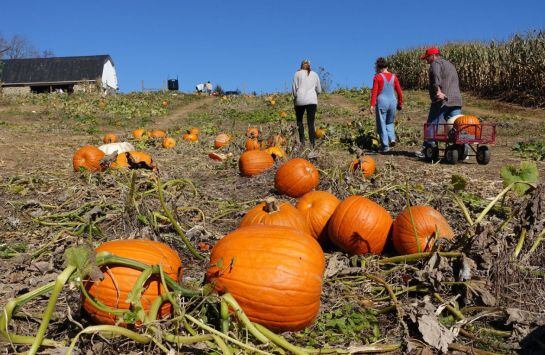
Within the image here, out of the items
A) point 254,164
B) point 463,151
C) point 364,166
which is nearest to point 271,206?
point 364,166

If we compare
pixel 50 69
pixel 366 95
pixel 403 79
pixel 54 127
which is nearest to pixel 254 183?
pixel 54 127

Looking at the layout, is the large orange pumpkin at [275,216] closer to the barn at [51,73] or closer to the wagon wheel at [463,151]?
the wagon wheel at [463,151]

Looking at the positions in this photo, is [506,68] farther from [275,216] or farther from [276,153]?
[275,216]

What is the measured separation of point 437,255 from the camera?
121 inches

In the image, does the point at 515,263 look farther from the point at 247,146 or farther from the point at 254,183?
the point at 247,146

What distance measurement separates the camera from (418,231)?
358 cm

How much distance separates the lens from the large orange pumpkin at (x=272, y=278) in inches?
101

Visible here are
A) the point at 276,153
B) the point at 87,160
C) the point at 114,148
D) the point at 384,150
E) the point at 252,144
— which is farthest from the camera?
the point at 384,150

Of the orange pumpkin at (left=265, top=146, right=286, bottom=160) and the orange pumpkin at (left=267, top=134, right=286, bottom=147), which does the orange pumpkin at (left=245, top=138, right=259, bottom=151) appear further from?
the orange pumpkin at (left=265, top=146, right=286, bottom=160)

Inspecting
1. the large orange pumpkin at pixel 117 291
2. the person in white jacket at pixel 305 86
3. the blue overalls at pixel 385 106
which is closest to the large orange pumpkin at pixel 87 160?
the person in white jacket at pixel 305 86

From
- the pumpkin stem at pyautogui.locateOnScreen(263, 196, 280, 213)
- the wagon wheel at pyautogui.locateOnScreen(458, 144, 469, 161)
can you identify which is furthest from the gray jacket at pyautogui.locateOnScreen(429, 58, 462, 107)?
the pumpkin stem at pyautogui.locateOnScreen(263, 196, 280, 213)

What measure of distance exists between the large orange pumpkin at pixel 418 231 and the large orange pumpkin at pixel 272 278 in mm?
1112

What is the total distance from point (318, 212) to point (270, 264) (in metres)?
1.50

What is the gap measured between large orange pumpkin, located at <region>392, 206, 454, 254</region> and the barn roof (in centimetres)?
5901
